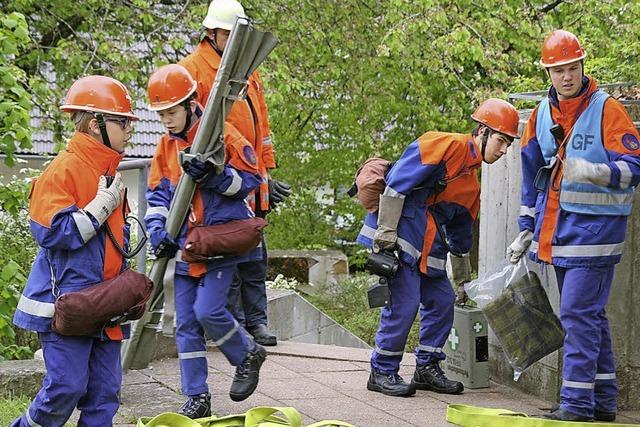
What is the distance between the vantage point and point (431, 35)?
556 inches

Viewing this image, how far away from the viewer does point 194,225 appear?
6.00m

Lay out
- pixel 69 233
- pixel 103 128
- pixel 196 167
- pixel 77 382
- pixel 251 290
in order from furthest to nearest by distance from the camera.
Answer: pixel 251 290 → pixel 196 167 → pixel 103 128 → pixel 77 382 → pixel 69 233

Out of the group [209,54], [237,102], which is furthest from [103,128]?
[209,54]

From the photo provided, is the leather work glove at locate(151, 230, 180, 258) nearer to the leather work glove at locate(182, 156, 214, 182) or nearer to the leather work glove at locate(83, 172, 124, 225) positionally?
the leather work glove at locate(182, 156, 214, 182)

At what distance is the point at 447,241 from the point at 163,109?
2.10 meters

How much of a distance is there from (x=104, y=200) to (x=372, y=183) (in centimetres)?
225

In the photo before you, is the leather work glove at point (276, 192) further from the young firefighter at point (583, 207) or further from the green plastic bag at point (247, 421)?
the green plastic bag at point (247, 421)

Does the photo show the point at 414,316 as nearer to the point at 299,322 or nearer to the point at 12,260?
the point at 12,260

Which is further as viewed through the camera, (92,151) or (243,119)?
(243,119)

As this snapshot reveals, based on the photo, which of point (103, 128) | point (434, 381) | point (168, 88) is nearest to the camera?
point (103, 128)

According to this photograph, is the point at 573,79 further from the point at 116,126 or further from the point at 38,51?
the point at 38,51

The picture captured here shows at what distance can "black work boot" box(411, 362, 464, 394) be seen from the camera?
278 inches

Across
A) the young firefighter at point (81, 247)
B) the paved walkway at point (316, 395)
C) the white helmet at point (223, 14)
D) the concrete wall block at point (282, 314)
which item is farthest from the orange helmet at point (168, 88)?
the concrete wall block at point (282, 314)

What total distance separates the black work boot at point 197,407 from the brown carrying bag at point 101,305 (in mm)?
923
